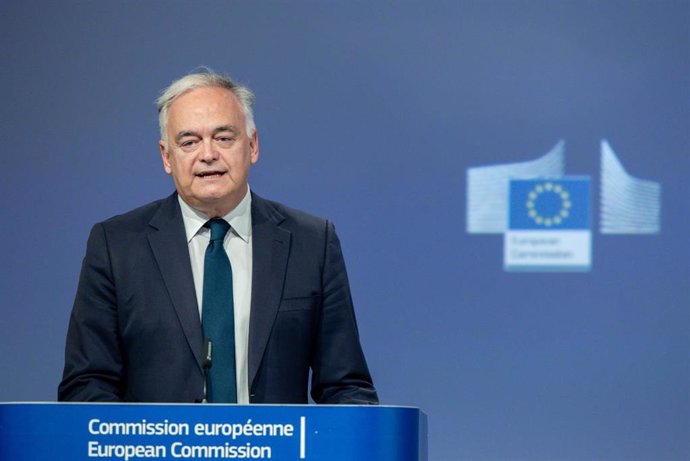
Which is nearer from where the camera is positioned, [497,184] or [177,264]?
[177,264]

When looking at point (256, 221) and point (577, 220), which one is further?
point (577, 220)

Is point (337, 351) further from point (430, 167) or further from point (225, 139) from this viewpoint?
point (430, 167)

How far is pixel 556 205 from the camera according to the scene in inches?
164

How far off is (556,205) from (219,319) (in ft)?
6.60

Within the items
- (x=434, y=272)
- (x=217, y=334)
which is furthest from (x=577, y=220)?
(x=217, y=334)

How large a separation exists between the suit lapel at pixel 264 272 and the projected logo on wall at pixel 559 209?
5.41 feet

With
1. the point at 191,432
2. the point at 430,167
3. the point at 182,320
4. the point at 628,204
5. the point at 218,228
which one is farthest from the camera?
the point at 430,167

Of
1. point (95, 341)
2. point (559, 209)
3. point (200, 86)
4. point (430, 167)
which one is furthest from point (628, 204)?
point (95, 341)

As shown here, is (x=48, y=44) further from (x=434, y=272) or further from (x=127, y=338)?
(x=127, y=338)

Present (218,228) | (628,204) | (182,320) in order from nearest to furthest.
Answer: (182,320) < (218,228) < (628,204)

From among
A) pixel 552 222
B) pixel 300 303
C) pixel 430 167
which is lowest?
pixel 300 303

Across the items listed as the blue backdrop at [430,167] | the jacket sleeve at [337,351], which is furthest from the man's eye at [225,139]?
the blue backdrop at [430,167]

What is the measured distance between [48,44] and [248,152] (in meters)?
2.20

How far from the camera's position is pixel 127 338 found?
2547 millimetres
